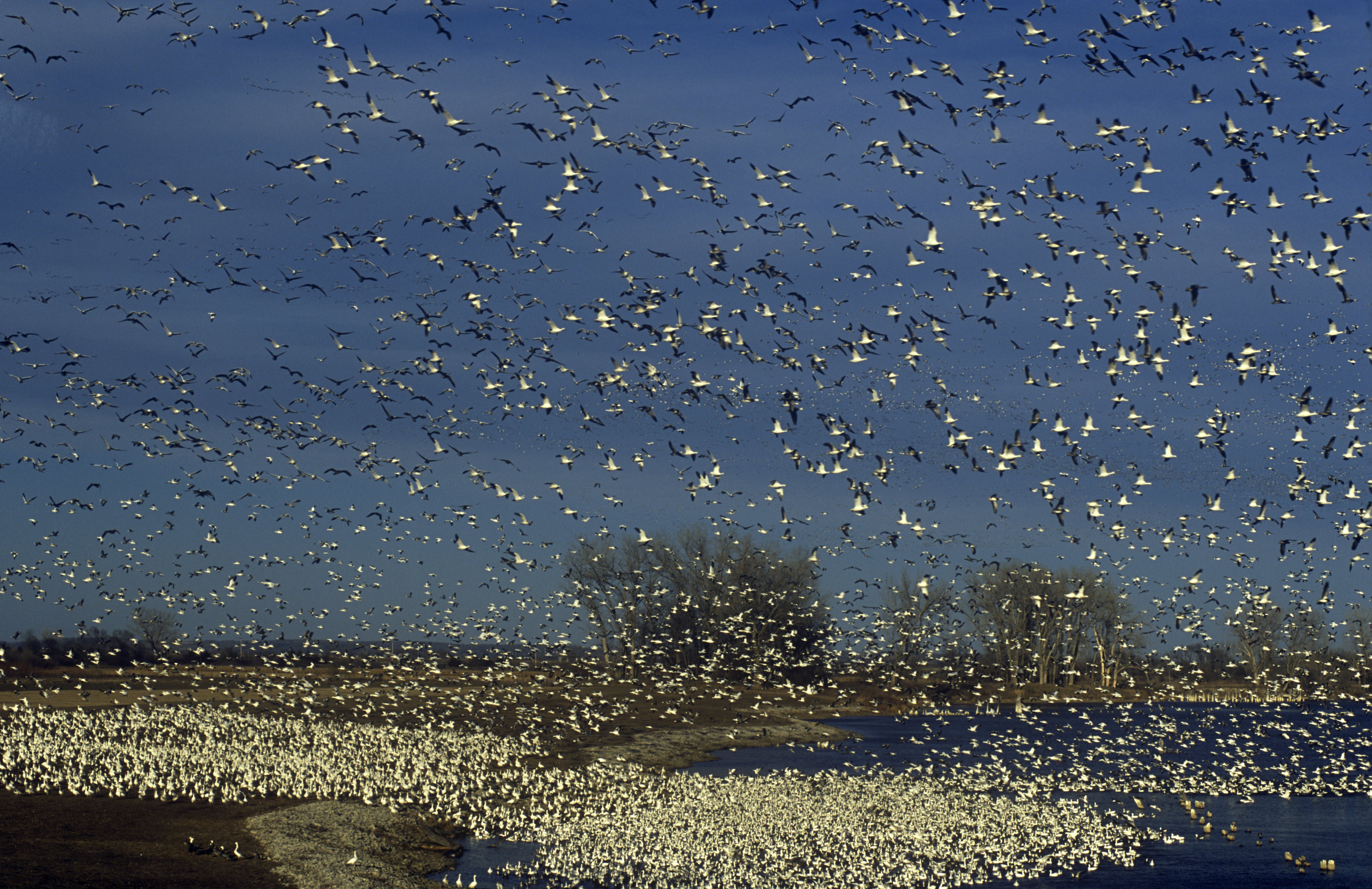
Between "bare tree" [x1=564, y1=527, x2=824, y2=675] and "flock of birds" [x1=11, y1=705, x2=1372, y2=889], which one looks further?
"bare tree" [x1=564, y1=527, x2=824, y2=675]

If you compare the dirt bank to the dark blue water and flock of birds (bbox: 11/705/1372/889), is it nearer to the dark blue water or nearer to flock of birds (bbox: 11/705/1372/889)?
flock of birds (bbox: 11/705/1372/889)

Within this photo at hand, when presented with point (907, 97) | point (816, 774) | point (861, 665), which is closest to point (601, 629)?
point (861, 665)

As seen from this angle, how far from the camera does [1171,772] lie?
5053cm

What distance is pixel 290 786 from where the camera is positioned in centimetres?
3469

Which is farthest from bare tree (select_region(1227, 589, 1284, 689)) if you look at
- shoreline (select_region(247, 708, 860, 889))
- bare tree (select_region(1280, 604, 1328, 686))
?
shoreline (select_region(247, 708, 860, 889))

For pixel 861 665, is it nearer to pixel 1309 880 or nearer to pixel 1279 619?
pixel 1279 619

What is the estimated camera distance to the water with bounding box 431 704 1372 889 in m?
30.6

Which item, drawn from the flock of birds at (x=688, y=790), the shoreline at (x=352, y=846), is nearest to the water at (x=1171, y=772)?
the flock of birds at (x=688, y=790)

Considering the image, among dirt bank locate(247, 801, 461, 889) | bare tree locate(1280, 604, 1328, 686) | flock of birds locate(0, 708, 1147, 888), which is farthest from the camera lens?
bare tree locate(1280, 604, 1328, 686)

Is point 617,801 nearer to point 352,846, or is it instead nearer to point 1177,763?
point 352,846

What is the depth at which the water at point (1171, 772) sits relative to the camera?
101 ft

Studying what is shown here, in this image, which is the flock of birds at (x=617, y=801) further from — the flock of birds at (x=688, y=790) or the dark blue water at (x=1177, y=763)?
the dark blue water at (x=1177, y=763)

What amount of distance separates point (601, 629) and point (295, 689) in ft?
143

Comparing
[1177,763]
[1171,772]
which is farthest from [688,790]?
[1177,763]
